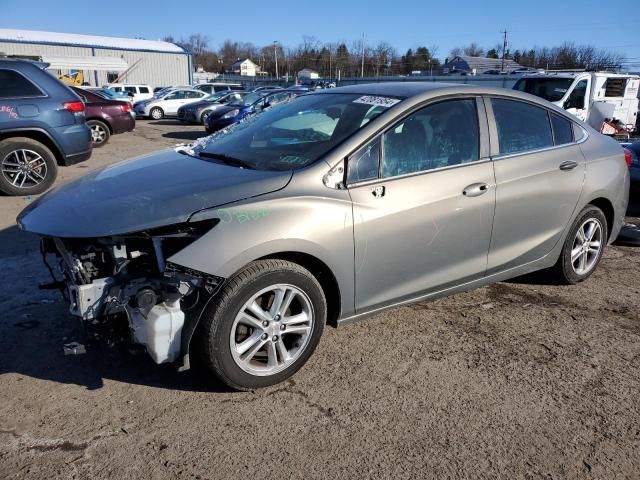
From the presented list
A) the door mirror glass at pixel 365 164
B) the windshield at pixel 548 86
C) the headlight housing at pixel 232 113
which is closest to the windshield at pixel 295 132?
the door mirror glass at pixel 365 164

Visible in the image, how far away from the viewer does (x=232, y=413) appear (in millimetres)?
2740

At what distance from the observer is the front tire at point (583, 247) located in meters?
4.31

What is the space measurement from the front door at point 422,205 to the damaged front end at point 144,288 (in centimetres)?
96

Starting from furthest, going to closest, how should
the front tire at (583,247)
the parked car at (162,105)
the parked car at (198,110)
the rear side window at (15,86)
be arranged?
1. the parked car at (162,105)
2. the parked car at (198,110)
3. the rear side window at (15,86)
4. the front tire at (583,247)

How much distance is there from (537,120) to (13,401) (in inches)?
157

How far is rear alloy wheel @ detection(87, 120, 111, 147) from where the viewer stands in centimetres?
1318

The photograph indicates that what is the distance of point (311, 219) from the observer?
2.85m

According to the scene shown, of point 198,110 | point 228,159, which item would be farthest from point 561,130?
point 198,110

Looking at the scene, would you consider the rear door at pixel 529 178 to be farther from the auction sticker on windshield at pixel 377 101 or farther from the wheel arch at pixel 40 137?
the wheel arch at pixel 40 137

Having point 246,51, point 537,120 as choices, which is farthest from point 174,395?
point 246,51

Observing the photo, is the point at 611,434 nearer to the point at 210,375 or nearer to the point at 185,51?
the point at 210,375

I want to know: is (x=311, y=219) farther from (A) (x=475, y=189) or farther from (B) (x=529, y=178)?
(B) (x=529, y=178)

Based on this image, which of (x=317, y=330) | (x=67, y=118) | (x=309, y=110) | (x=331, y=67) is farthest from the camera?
(x=331, y=67)

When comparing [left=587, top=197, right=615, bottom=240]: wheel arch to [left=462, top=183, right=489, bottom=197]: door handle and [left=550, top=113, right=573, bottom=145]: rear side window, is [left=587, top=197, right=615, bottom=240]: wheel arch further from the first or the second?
[left=462, top=183, right=489, bottom=197]: door handle
